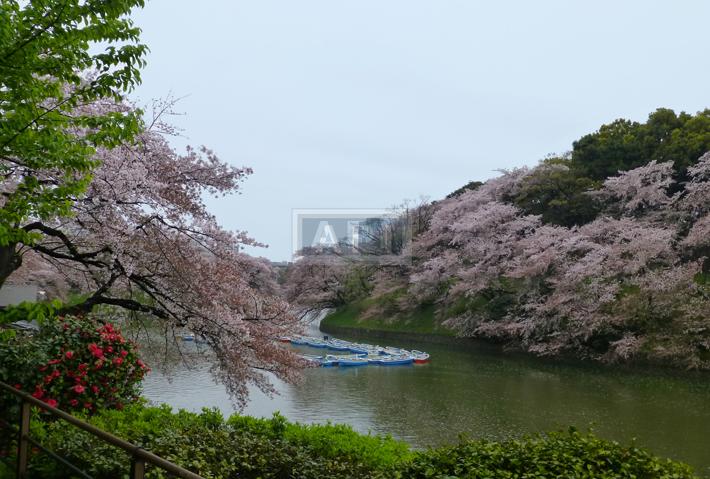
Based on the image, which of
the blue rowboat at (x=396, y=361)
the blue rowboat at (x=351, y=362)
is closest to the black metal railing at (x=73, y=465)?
the blue rowboat at (x=351, y=362)

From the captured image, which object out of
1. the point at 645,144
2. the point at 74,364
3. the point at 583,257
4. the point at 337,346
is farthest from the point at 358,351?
the point at 74,364

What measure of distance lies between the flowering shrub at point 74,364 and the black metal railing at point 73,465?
151cm

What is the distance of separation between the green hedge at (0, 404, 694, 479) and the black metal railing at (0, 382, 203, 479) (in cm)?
26

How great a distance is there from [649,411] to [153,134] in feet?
42.0

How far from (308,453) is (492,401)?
10535 mm

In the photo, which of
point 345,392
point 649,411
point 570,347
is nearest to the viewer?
point 649,411

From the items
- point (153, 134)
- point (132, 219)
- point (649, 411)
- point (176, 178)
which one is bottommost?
point (649, 411)

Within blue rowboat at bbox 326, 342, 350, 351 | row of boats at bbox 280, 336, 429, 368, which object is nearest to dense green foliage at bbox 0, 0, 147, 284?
row of boats at bbox 280, 336, 429, 368

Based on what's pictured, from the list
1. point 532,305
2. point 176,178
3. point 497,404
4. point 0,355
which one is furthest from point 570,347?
point 0,355

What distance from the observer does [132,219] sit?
24.8 feet

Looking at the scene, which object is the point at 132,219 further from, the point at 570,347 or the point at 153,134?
the point at 570,347

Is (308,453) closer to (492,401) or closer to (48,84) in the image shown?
(48,84)

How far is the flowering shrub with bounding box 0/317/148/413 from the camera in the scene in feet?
19.0

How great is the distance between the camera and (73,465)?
12.6 feet
